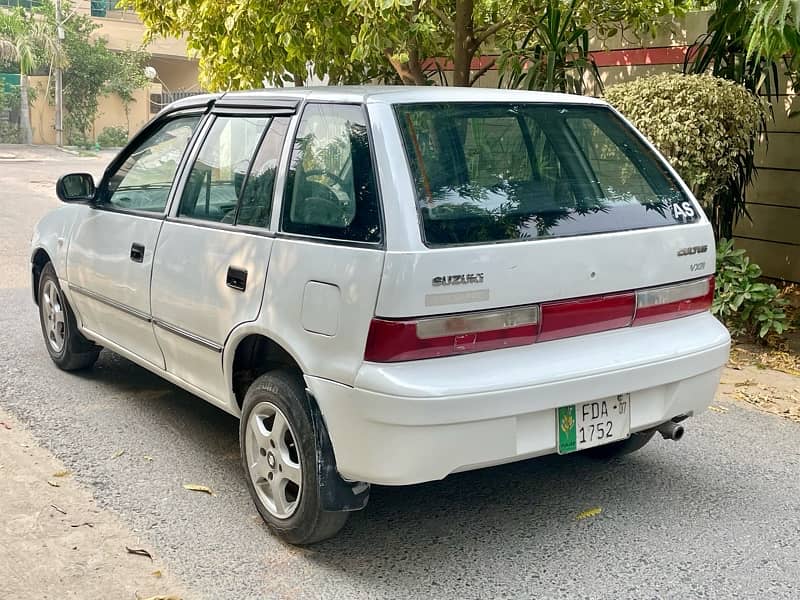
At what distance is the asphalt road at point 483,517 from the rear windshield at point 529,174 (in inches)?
46.9

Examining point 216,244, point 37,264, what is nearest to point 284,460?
point 216,244

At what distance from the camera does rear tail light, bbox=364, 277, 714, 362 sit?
10.2ft

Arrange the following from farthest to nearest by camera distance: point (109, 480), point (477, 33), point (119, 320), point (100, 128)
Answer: point (100, 128) < point (477, 33) < point (119, 320) < point (109, 480)

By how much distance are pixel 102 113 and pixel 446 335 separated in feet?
123

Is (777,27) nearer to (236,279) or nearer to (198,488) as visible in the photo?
(236,279)

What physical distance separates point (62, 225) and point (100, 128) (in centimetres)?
3458

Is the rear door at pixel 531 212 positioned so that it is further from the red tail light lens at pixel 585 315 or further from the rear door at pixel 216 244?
the rear door at pixel 216 244

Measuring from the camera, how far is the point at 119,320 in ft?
15.9

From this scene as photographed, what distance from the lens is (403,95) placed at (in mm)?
3578

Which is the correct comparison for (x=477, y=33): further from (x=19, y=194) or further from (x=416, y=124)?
(x=19, y=194)

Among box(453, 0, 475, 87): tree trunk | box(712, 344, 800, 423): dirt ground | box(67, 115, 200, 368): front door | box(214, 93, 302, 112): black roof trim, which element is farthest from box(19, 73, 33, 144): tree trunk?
box(214, 93, 302, 112): black roof trim

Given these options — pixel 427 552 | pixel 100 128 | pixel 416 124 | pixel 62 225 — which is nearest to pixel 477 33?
pixel 62 225

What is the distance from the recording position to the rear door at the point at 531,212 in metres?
3.17

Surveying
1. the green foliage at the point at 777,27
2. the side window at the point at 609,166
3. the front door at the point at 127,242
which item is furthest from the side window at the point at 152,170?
the green foliage at the point at 777,27
